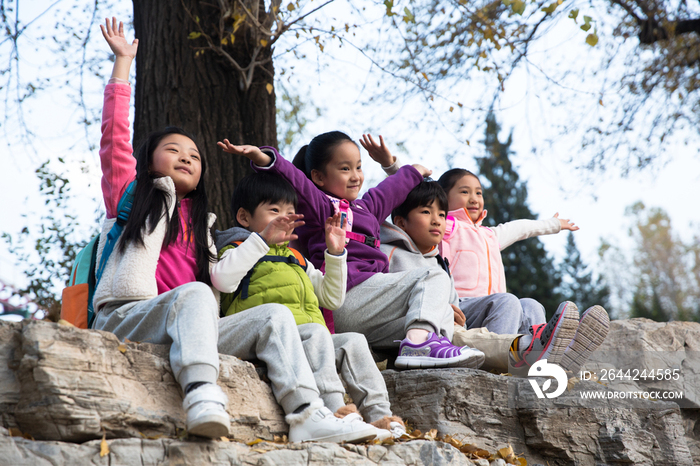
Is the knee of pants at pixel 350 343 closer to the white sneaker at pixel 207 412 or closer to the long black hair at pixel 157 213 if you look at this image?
the long black hair at pixel 157 213

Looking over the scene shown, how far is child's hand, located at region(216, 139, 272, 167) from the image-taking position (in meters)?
3.33

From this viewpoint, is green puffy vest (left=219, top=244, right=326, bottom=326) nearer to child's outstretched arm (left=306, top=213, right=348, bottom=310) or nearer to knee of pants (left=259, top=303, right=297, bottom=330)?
child's outstretched arm (left=306, top=213, right=348, bottom=310)

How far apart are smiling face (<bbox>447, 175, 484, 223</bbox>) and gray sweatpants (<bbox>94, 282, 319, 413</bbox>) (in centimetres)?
245

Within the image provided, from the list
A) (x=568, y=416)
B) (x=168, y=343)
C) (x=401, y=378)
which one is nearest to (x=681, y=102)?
(x=568, y=416)

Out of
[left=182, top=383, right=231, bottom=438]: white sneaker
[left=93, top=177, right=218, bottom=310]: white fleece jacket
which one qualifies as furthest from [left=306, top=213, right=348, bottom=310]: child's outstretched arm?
[left=182, top=383, right=231, bottom=438]: white sneaker

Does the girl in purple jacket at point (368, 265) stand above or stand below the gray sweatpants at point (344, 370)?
above

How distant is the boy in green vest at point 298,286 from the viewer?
272 cm

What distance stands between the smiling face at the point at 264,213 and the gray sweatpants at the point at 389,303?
2.00ft

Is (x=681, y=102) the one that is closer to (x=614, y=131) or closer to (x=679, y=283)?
(x=614, y=131)

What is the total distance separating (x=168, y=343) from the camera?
2559 millimetres

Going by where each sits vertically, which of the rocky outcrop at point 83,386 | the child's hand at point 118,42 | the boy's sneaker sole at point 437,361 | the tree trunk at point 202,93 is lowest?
the rocky outcrop at point 83,386

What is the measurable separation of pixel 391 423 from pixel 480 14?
156 inches

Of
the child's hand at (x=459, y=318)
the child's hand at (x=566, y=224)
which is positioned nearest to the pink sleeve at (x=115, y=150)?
the child's hand at (x=459, y=318)

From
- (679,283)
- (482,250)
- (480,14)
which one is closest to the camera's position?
(482,250)
